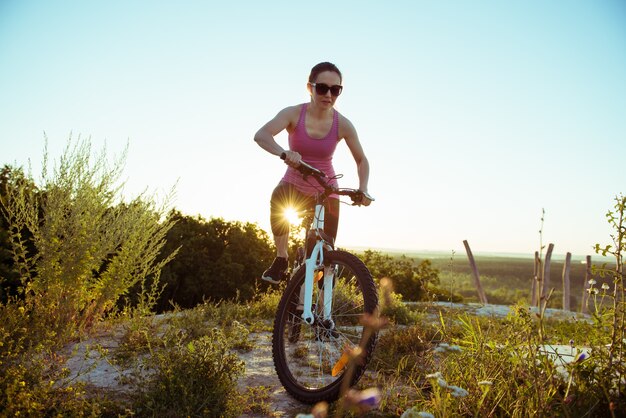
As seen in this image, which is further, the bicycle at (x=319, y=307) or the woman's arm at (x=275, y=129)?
the woman's arm at (x=275, y=129)

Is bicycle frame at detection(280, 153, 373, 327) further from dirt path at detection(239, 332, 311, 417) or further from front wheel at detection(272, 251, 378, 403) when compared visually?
dirt path at detection(239, 332, 311, 417)

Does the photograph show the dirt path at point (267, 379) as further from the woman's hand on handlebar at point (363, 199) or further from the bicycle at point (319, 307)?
the woman's hand on handlebar at point (363, 199)

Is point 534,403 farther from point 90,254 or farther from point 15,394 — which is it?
point 90,254

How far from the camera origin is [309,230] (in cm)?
349

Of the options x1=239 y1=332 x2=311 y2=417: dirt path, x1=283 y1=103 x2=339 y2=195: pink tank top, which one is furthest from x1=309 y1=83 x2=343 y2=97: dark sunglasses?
x1=239 y1=332 x2=311 y2=417: dirt path

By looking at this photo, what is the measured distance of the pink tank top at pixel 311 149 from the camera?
3.83m

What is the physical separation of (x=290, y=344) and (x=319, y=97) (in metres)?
2.00

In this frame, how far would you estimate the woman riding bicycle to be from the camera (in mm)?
3686

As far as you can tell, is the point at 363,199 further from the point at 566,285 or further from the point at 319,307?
the point at 566,285

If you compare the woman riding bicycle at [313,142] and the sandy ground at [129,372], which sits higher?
the woman riding bicycle at [313,142]

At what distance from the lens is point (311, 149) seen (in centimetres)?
385

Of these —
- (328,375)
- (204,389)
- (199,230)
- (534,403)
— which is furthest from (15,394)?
(199,230)

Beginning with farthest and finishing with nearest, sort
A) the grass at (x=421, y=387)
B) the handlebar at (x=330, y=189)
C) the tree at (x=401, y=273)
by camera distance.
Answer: the tree at (x=401, y=273)
the handlebar at (x=330, y=189)
the grass at (x=421, y=387)

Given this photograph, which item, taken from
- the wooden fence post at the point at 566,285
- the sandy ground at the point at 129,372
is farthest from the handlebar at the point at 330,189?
the wooden fence post at the point at 566,285
